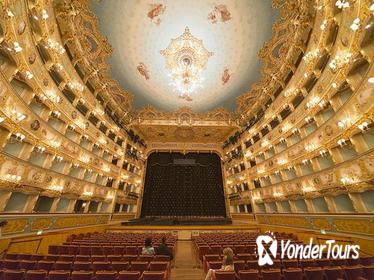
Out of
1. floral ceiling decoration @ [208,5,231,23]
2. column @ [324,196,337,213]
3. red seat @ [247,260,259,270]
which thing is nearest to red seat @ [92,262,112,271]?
red seat @ [247,260,259,270]

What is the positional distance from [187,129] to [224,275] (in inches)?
818

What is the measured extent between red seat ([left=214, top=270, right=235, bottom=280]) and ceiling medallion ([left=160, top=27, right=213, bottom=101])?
13.2 m

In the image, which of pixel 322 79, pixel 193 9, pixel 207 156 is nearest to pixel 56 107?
pixel 193 9

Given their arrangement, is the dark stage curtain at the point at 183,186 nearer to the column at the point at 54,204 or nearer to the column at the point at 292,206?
the column at the point at 292,206

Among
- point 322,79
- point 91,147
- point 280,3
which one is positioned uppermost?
point 280,3

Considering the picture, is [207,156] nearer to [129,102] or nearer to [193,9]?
[129,102]

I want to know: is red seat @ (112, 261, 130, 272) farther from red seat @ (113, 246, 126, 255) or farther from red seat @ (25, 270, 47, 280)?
red seat @ (113, 246, 126, 255)

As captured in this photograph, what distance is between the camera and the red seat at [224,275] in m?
3.50

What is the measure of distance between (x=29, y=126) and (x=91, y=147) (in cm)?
628

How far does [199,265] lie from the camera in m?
6.87

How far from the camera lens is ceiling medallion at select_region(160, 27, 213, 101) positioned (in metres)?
14.8

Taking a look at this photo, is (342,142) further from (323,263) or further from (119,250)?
(119,250)

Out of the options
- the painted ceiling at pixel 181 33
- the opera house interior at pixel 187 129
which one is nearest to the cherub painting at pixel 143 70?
the painted ceiling at pixel 181 33

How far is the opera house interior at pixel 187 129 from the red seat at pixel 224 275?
2 centimetres
